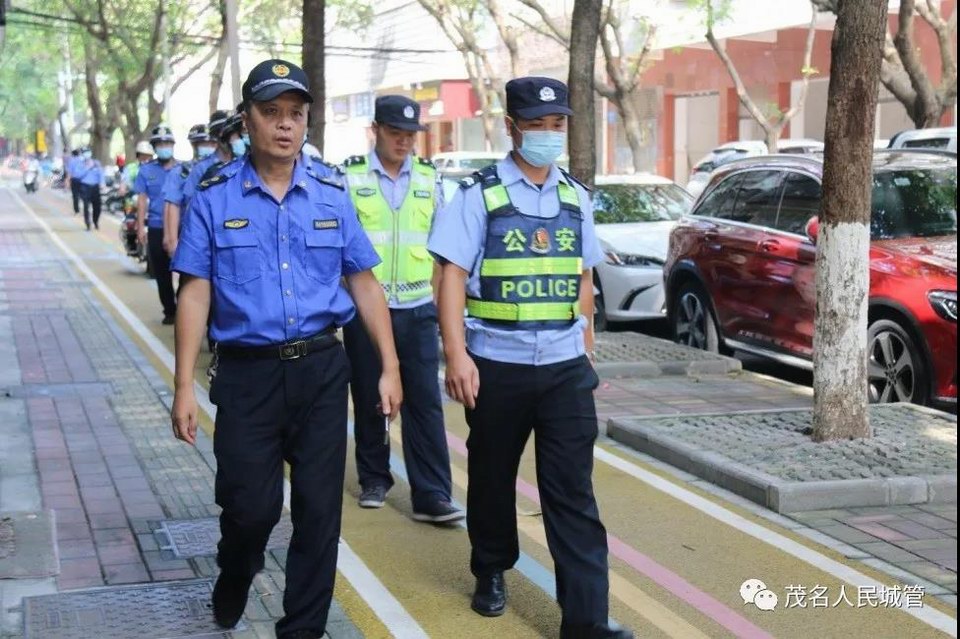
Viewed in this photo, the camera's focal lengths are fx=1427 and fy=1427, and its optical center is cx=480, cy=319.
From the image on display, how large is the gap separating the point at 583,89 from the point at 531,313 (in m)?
6.90

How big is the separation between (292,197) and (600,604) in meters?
1.69

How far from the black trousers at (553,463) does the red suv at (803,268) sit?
13.6ft

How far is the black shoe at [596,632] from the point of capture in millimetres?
4734

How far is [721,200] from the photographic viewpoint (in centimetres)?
1153

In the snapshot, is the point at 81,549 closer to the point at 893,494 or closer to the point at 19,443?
the point at 19,443

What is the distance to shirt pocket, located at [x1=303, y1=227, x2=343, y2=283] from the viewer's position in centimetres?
464

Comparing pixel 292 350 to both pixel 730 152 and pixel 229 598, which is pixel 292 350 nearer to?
pixel 229 598

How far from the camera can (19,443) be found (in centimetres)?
829

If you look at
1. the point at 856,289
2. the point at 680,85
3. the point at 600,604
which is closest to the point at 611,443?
the point at 856,289

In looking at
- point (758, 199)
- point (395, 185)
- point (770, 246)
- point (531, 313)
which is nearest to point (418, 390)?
point (395, 185)

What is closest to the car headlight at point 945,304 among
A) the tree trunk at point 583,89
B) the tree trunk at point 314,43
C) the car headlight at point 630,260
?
the tree trunk at point 583,89

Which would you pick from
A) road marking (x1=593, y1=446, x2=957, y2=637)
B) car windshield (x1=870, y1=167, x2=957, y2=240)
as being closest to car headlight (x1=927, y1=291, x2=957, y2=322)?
car windshield (x1=870, y1=167, x2=957, y2=240)

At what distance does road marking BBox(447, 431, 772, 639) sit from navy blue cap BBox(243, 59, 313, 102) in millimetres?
2374

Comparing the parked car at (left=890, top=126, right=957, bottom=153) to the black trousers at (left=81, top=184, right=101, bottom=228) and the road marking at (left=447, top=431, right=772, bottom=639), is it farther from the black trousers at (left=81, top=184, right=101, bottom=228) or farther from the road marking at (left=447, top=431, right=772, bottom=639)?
the black trousers at (left=81, top=184, right=101, bottom=228)
